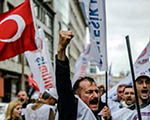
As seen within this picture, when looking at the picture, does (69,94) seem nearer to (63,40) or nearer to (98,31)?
Result: (63,40)

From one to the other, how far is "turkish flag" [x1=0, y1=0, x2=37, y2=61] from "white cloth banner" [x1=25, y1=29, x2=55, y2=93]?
3.49 ft

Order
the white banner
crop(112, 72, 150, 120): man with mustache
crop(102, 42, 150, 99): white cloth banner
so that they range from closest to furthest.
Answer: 1. crop(112, 72, 150, 120): man with mustache
2. the white banner
3. crop(102, 42, 150, 99): white cloth banner

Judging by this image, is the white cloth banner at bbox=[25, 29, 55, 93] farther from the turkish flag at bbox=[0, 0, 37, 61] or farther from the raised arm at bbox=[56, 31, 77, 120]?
the raised arm at bbox=[56, 31, 77, 120]

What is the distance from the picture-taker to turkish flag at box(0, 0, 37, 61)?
6.71 meters

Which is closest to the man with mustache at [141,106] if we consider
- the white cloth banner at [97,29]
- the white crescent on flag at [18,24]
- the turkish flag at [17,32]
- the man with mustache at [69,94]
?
the white cloth banner at [97,29]

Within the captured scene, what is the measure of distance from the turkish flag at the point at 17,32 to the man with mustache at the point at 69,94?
314 centimetres

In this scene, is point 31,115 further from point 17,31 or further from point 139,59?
point 139,59

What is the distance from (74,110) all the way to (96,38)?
1686 millimetres

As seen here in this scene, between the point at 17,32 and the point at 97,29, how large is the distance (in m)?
2.31

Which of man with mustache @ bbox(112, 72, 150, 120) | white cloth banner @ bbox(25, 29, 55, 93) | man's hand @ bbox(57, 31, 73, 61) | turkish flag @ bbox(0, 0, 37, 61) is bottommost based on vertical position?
man with mustache @ bbox(112, 72, 150, 120)

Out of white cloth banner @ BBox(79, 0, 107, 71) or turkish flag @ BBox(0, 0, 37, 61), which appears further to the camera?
turkish flag @ BBox(0, 0, 37, 61)

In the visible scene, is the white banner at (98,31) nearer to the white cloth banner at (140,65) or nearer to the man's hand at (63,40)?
the man's hand at (63,40)

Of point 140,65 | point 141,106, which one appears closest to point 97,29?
point 141,106

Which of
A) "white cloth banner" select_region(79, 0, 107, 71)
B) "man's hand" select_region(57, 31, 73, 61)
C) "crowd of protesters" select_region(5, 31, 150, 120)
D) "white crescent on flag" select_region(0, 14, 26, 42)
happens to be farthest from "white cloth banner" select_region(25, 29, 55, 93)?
"man's hand" select_region(57, 31, 73, 61)
